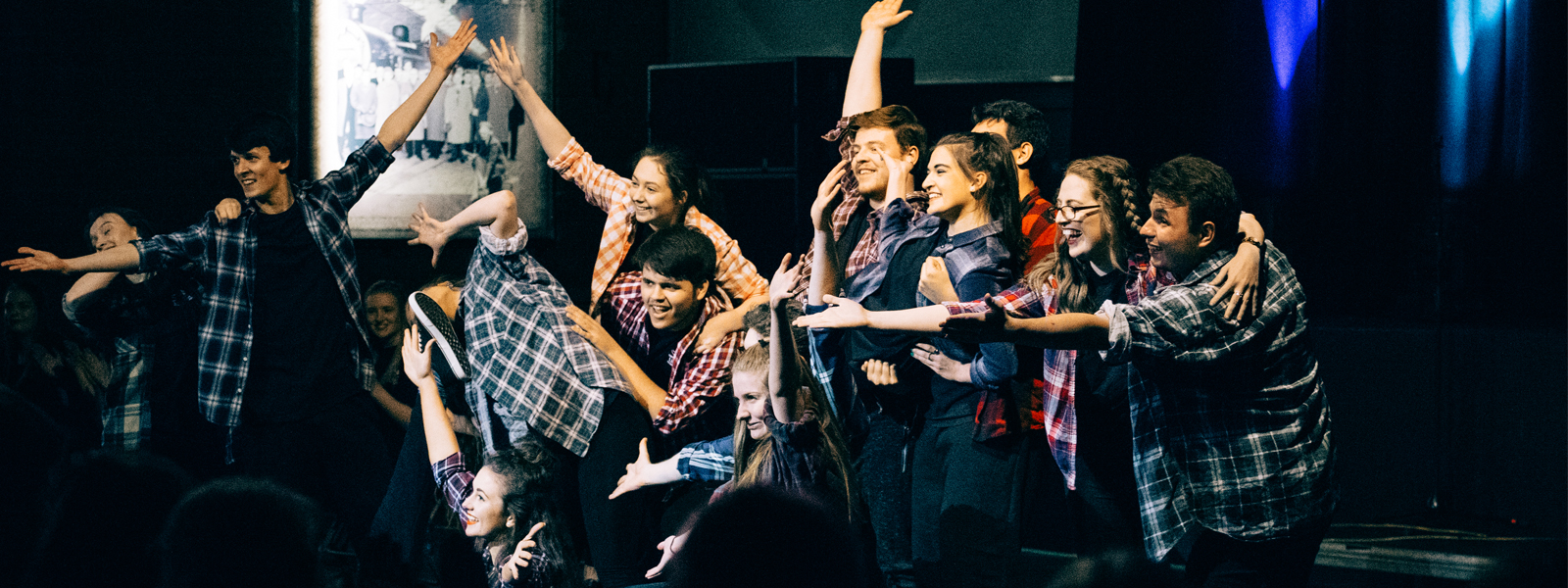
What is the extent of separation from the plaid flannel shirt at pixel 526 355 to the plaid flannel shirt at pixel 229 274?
581 mm

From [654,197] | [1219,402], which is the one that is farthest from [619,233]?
[1219,402]

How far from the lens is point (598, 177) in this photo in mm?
4176

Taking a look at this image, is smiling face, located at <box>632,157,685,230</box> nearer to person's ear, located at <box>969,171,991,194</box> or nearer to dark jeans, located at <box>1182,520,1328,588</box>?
person's ear, located at <box>969,171,991,194</box>

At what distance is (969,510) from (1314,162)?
2.08 m

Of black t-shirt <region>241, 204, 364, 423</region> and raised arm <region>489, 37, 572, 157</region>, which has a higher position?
raised arm <region>489, 37, 572, 157</region>

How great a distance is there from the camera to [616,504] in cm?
327

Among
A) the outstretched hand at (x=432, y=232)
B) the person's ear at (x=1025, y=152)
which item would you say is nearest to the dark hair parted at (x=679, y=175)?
the outstretched hand at (x=432, y=232)

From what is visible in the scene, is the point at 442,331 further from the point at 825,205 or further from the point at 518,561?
the point at 825,205

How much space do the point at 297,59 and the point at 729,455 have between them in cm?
290

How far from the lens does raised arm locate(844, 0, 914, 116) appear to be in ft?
12.7

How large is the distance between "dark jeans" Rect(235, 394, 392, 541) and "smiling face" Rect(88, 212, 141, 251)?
0.80 metres

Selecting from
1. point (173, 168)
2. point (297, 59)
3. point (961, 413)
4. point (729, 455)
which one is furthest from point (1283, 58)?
point (173, 168)

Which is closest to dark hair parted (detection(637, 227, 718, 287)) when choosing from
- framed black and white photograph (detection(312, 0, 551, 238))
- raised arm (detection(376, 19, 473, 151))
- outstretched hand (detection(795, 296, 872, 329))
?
outstretched hand (detection(795, 296, 872, 329))

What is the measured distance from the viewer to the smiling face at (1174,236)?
2.62m
